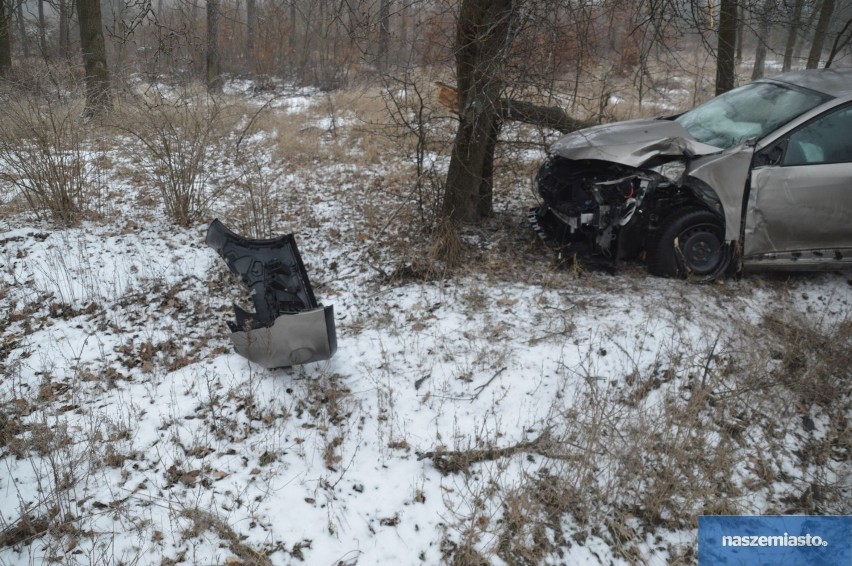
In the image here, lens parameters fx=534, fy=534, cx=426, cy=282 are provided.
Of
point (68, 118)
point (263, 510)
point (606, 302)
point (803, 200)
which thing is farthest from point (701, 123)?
point (68, 118)

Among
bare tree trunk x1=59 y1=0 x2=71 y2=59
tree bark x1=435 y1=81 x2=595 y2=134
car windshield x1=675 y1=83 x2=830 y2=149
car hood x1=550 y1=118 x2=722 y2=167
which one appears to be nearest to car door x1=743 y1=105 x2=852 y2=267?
car windshield x1=675 y1=83 x2=830 y2=149

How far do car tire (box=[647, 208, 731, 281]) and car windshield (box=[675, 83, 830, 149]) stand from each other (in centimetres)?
77

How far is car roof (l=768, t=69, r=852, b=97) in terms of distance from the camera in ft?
16.3

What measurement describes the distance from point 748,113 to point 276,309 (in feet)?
16.4

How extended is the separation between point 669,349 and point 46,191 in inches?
284

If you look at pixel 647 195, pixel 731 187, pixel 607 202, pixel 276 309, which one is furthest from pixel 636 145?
pixel 276 309

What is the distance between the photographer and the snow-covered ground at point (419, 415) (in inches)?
Answer: 122

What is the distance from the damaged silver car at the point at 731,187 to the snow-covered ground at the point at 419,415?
0.37m

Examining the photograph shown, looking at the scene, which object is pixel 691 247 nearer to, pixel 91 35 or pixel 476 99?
pixel 476 99

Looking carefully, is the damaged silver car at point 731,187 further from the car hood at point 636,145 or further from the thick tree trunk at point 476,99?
the thick tree trunk at point 476,99

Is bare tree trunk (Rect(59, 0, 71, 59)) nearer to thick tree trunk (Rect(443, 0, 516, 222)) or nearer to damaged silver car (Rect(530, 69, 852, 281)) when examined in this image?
thick tree trunk (Rect(443, 0, 516, 222))

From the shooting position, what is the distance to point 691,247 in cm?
518

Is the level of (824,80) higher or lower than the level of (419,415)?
higher

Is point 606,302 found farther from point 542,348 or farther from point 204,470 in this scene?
point 204,470
